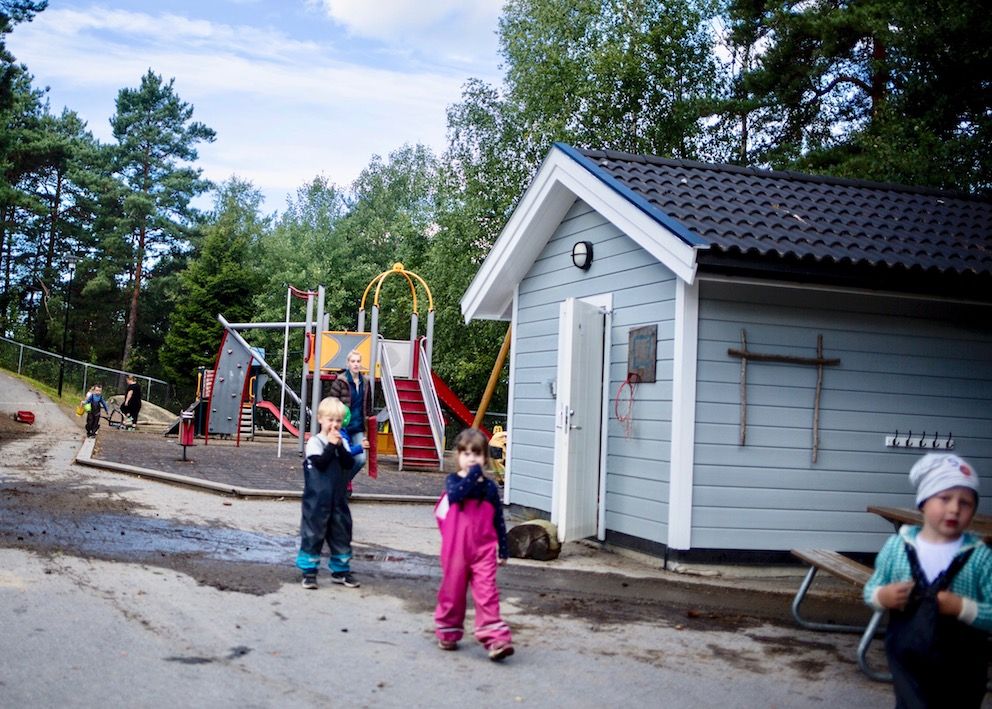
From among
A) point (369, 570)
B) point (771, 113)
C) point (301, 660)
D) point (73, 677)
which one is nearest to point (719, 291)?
point (369, 570)

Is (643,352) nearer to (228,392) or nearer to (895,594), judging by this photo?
(895,594)

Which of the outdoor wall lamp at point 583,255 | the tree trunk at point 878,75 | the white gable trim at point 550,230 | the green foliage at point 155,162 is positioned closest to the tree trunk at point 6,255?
the green foliage at point 155,162

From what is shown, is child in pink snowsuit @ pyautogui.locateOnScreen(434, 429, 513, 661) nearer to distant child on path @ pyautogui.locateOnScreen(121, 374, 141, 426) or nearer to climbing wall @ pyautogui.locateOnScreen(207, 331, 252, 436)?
climbing wall @ pyautogui.locateOnScreen(207, 331, 252, 436)

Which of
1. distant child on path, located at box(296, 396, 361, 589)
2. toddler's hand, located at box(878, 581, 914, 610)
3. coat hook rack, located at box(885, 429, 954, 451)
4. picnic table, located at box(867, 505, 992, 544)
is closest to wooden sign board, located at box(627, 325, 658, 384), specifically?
coat hook rack, located at box(885, 429, 954, 451)

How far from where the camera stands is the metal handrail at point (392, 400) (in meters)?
21.0

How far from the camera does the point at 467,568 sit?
5914 millimetres

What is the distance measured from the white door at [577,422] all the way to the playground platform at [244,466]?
4036mm

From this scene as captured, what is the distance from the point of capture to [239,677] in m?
5.09

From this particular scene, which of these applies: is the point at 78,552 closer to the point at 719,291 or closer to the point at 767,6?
the point at 719,291

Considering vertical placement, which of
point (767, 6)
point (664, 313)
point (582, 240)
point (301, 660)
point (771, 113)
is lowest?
point (301, 660)

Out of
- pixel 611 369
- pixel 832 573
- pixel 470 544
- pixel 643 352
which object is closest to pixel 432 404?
pixel 611 369

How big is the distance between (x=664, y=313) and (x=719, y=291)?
0.56 metres

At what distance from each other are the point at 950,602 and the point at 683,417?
568cm

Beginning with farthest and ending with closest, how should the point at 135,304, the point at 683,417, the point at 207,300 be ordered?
the point at 135,304 < the point at 207,300 < the point at 683,417
